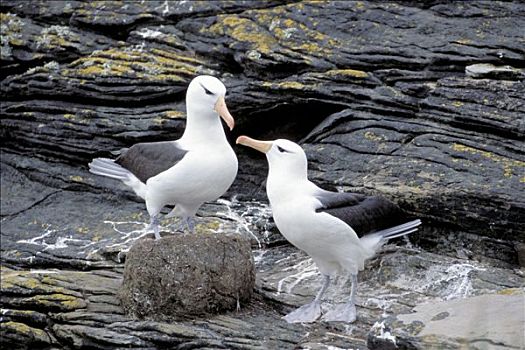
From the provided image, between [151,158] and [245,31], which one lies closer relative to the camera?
[151,158]

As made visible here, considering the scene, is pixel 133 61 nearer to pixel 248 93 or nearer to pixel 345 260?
pixel 248 93

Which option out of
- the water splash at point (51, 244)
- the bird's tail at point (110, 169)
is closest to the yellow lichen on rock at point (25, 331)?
the bird's tail at point (110, 169)

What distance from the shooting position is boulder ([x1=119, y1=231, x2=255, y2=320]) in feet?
31.3

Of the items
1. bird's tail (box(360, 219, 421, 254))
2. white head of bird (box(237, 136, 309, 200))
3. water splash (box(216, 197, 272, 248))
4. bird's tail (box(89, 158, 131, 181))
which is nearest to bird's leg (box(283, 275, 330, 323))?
bird's tail (box(360, 219, 421, 254))

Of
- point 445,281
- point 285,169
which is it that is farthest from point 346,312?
point 285,169

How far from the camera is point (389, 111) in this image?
11914 mm

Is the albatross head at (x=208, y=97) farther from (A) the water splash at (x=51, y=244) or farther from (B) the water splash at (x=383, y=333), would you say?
(A) the water splash at (x=51, y=244)

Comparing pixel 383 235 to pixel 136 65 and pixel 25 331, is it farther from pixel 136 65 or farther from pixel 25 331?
pixel 136 65

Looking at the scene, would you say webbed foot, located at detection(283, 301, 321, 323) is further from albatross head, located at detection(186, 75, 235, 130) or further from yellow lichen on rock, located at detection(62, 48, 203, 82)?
yellow lichen on rock, located at detection(62, 48, 203, 82)

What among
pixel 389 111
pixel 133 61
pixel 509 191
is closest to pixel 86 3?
pixel 133 61

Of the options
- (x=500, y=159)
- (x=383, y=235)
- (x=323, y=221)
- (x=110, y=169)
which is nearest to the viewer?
(x=323, y=221)

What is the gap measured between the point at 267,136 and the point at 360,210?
3397mm

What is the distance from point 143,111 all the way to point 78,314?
3.68 meters

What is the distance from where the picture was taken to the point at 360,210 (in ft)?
31.7
